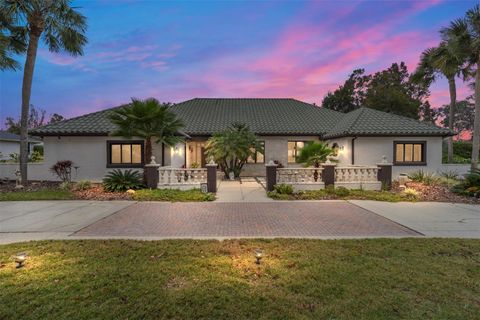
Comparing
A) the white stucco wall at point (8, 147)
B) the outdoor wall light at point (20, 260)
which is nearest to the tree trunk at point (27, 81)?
the outdoor wall light at point (20, 260)

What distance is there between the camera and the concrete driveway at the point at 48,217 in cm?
621

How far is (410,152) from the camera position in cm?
1570

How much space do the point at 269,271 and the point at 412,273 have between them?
2213 millimetres

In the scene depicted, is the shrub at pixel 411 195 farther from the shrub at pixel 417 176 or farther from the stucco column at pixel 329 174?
the shrub at pixel 417 176

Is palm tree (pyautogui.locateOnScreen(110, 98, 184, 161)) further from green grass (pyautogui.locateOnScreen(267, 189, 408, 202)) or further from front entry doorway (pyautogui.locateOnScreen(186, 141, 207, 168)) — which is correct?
front entry doorway (pyautogui.locateOnScreen(186, 141, 207, 168))

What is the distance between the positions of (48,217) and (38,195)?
4.23 meters

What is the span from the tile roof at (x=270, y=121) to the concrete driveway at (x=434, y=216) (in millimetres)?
6303

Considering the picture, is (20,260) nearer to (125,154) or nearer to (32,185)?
(125,154)

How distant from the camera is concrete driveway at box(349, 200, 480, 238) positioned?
6.52 meters

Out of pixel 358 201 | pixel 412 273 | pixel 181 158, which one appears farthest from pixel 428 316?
pixel 181 158

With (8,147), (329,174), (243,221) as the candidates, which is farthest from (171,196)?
(8,147)

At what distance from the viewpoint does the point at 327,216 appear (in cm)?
804

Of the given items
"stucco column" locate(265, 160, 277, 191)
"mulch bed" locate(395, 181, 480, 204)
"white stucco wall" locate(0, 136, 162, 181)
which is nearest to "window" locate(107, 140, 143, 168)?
"white stucco wall" locate(0, 136, 162, 181)

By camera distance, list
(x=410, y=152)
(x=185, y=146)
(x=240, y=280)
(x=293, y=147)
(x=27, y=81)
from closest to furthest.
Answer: (x=240, y=280) → (x=27, y=81) → (x=410, y=152) → (x=185, y=146) → (x=293, y=147)
